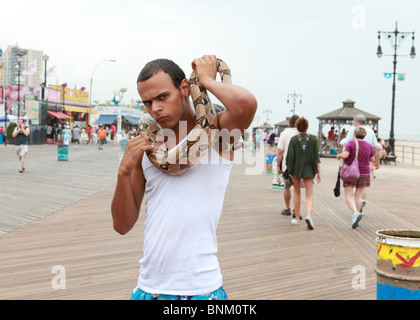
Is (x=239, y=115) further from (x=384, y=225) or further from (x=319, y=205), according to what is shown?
(x=319, y=205)

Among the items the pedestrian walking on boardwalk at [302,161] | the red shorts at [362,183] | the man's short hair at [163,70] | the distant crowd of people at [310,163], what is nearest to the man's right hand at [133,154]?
the man's short hair at [163,70]

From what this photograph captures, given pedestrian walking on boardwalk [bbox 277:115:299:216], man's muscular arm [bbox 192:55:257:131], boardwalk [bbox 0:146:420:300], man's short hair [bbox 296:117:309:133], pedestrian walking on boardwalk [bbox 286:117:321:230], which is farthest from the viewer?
pedestrian walking on boardwalk [bbox 277:115:299:216]

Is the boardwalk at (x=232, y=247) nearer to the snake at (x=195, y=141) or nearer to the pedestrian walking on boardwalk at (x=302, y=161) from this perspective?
the pedestrian walking on boardwalk at (x=302, y=161)

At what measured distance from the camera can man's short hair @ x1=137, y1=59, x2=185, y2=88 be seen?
1.91 meters

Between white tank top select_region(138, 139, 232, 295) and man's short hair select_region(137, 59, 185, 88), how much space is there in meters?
0.34

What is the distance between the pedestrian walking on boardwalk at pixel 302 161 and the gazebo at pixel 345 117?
25768 mm

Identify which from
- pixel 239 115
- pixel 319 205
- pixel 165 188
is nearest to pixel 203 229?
pixel 165 188

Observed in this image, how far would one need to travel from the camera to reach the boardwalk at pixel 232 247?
15.6ft

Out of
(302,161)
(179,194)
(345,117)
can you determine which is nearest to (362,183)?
(302,161)

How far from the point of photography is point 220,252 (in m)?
6.21

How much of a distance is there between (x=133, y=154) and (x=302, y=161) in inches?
259

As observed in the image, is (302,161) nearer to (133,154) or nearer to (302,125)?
(302,125)

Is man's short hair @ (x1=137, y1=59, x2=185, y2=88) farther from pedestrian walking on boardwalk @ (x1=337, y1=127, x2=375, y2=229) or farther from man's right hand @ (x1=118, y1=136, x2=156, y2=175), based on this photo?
pedestrian walking on boardwalk @ (x1=337, y1=127, x2=375, y2=229)

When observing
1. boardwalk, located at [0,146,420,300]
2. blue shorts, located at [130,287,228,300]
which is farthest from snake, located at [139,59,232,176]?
boardwalk, located at [0,146,420,300]
